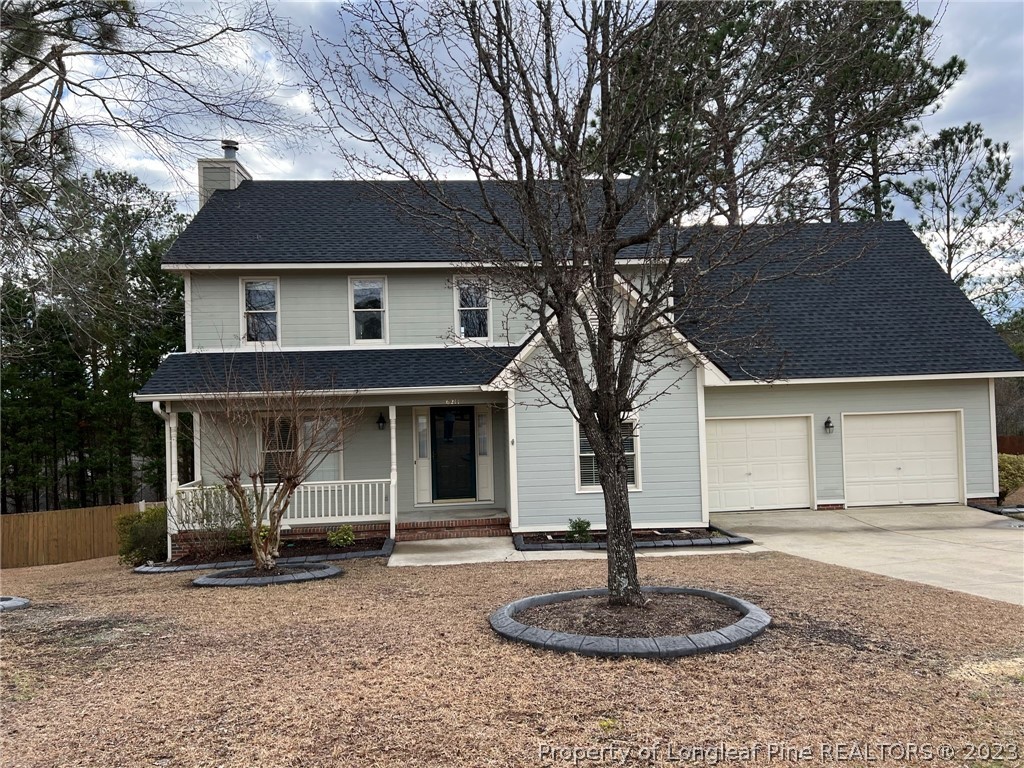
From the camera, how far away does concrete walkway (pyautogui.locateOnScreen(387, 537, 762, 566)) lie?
33.5 feet

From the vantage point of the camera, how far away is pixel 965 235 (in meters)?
21.6

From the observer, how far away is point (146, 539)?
38.4 feet

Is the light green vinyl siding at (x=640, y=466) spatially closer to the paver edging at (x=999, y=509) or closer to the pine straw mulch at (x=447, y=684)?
the pine straw mulch at (x=447, y=684)

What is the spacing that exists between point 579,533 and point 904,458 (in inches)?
301

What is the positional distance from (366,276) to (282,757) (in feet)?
36.8

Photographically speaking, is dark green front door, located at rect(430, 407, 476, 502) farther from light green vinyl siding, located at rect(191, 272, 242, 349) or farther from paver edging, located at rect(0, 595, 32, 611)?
paver edging, located at rect(0, 595, 32, 611)

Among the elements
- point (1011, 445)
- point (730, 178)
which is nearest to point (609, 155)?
point (730, 178)

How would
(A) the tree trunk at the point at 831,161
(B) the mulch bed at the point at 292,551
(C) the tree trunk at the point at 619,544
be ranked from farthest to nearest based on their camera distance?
1. (B) the mulch bed at the point at 292,551
2. (C) the tree trunk at the point at 619,544
3. (A) the tree trunk at the point at 831,161

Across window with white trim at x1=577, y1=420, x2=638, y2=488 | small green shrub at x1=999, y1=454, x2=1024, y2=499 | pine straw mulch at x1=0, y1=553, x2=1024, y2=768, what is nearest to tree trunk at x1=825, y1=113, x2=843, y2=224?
pine straw mulch at x1=0, y1=553, x2=1024, y2=768

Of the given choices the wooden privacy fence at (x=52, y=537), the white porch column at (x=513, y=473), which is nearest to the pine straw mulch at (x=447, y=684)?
the white porch column at (x=513, y=473)

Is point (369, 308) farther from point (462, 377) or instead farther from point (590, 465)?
point (590, 465)

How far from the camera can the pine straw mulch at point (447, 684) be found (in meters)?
3.78

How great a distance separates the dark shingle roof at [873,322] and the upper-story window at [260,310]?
8588mm

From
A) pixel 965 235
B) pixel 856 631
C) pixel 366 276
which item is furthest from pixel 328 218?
pixel 965 235
